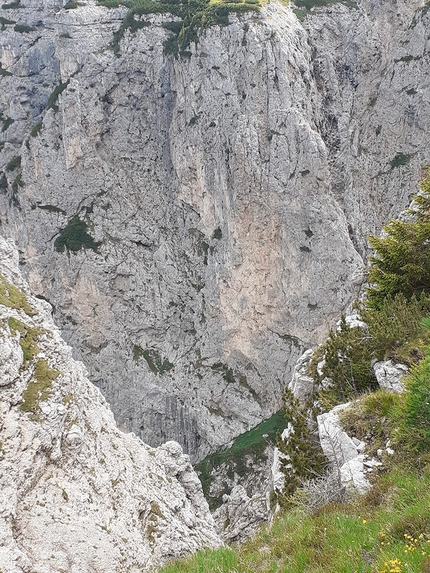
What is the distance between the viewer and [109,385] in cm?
4588

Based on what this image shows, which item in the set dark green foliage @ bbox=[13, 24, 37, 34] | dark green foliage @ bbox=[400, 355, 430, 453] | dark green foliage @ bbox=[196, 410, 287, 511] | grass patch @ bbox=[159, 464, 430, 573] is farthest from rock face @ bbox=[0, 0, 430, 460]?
grass patch @ bbox=[159, 464, 430, 573]

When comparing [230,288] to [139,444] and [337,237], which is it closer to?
[337,237]

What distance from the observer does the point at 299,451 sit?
31.7 feet

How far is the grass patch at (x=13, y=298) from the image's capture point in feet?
35.2

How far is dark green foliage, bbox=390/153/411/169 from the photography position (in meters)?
42.8

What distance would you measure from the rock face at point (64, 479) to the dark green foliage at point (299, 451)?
2448 mm

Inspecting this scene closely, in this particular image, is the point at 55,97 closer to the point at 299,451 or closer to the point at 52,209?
the point at 52,209

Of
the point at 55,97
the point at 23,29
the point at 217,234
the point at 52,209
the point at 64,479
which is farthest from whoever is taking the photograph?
the point at 23,29

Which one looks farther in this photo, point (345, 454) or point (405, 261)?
point (405, 261)

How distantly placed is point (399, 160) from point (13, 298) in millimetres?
41028

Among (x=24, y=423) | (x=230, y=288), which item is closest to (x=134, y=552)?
(x=24, y=423)

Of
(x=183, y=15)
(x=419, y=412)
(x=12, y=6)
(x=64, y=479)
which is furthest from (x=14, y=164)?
(x=419, y=412)

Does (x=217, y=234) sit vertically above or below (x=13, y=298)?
above

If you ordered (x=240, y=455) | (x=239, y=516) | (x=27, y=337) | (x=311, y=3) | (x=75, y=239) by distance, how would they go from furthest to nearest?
(x=311, y=3) → (x=75, y=239) → (x=240, y=455) → (x=239, y=516) → (x=27, y=337)
